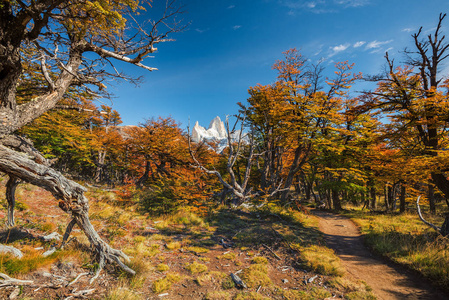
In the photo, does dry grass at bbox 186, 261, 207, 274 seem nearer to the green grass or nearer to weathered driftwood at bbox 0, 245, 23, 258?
weathered driftwood at bbox 0, 245, 23, 258

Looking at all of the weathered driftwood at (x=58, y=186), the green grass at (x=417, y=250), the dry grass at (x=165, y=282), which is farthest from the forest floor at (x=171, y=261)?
the green grass at (x=417, y=250)

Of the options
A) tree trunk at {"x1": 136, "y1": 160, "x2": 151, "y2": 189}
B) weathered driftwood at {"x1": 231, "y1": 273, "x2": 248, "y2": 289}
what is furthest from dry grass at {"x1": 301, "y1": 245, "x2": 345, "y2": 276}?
tree trunk at {"x1": 136, "y1": 160, "x2": 151, "y2": 189}

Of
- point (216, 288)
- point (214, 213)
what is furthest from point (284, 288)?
point (214, 213)

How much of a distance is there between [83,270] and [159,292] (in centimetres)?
191

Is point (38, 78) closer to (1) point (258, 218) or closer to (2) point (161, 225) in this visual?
(2) point (161, 225)

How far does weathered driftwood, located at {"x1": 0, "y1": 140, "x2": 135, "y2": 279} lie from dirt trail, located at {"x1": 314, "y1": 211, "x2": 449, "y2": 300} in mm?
7013

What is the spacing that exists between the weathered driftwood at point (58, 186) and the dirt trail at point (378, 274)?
7.01 meters

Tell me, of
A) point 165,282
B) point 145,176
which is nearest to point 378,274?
point 165,282

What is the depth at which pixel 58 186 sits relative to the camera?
13.1 feet

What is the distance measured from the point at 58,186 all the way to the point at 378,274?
9.81 meters

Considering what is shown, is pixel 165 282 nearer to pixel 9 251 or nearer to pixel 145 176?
pixel 9 251

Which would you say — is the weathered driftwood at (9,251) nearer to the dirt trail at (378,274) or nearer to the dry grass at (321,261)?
the dry grass at (321,261)

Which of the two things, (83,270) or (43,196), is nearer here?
(83,270)

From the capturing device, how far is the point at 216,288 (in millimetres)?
4578
